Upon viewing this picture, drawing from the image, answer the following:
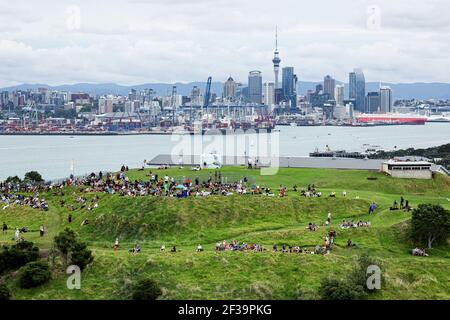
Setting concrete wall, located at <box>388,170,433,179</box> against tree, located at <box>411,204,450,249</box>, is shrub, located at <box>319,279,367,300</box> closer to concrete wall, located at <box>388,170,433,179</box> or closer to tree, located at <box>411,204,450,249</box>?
tree, located at <box>411,204,450,249</box>

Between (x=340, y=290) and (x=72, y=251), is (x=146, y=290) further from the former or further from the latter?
(x=340, y=290)

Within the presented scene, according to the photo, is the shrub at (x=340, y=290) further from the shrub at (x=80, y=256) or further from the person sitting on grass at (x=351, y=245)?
the shrub at (x=80, y=256)

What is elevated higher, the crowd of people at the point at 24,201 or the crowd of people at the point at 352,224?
the crowd of people at the point at 24,201

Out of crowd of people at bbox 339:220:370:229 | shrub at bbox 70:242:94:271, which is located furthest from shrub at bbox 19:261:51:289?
crowd of people at bbox 339:220:370:229

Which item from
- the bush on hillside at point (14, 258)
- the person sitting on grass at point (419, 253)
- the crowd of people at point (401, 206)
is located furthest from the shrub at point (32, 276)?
the crowd of people at point (401, 206)
